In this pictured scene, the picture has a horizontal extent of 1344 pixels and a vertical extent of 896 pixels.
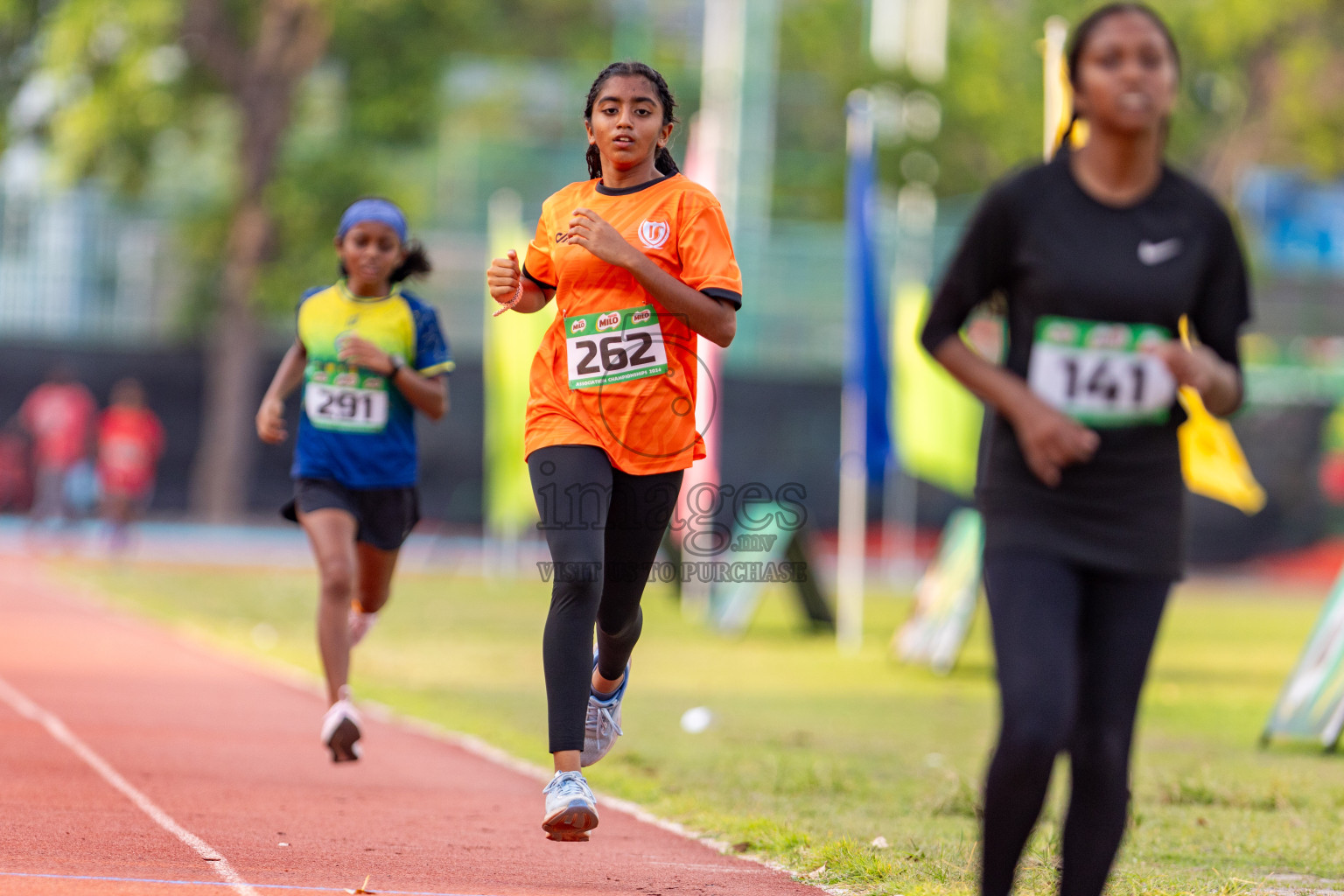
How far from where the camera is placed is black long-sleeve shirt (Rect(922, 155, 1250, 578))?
382 cm

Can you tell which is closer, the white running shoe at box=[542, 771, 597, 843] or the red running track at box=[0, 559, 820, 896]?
the white running shoe at box=[542, 771, 597, 843]

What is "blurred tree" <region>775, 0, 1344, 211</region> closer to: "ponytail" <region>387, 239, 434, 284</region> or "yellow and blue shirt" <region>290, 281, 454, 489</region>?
"ponytail" <region>387, 239, 434, 284</region>

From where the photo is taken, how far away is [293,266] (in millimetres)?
30609

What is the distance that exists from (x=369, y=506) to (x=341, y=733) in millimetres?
1038

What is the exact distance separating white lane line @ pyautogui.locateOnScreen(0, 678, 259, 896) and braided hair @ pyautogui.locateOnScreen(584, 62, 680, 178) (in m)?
2.39

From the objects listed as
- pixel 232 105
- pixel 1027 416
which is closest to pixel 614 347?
pixel 1027 416

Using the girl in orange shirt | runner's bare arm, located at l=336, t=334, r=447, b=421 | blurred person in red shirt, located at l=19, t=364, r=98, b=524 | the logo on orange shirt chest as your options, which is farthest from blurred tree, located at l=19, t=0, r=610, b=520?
the logo on orange shirt chest

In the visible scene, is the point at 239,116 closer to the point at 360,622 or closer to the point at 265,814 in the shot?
the point at 360,622

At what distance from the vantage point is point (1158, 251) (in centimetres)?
383

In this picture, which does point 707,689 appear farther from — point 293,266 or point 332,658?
point 293,266

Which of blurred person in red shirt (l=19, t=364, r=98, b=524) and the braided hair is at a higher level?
the braided hair

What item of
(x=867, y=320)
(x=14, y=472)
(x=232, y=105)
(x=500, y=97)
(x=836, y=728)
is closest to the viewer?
(x=836, y=728)

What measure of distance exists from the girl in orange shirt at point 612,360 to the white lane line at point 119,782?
0.95 metres

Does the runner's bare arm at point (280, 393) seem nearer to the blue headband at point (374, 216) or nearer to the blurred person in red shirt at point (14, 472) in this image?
the blue headband at point (374, 216)
